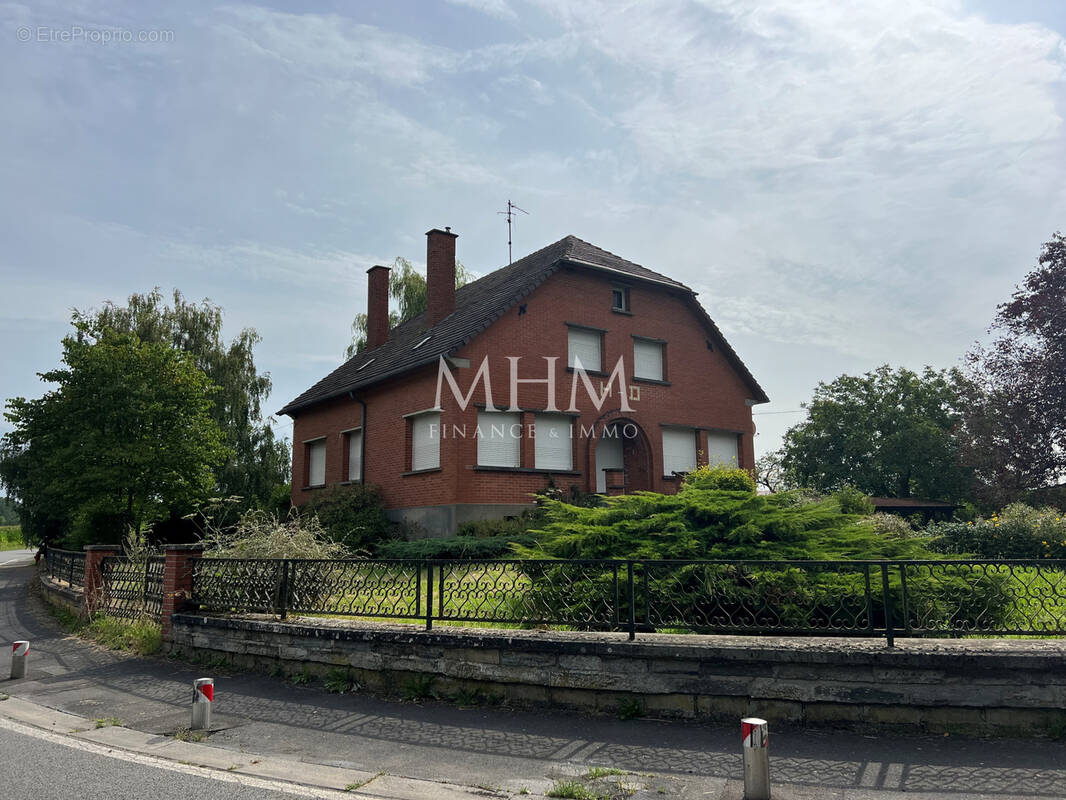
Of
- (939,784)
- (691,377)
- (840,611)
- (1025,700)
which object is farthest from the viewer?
(691,377)

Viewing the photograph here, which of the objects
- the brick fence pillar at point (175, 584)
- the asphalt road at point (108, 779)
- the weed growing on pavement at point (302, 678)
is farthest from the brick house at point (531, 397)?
the asphalt road at point (108, 779)

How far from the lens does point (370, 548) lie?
1789 centimetres

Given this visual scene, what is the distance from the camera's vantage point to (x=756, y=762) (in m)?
4.67

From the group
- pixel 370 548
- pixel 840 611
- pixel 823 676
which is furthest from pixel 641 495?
pixel 370 548

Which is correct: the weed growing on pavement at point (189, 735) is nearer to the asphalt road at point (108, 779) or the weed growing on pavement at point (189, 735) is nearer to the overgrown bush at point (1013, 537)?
the asphalt road at point (108, 779)

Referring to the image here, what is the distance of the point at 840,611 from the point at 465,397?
1199 centimetres

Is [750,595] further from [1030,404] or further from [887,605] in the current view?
[1030,404]

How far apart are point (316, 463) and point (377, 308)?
5.74 meters

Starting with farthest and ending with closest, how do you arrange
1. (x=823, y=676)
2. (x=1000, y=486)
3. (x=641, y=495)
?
(x=1000, y=486) → (x=641, y=495) → (x=823, y=676)

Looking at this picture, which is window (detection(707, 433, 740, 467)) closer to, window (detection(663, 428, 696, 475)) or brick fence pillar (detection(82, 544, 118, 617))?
window (detection(663, 428, 696, 475))

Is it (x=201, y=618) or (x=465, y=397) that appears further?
(x=465, y=397)

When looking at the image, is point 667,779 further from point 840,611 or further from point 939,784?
point 840,611

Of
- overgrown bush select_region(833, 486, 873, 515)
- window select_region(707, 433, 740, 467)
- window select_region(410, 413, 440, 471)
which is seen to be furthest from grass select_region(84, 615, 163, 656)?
overgrown bush select_region(833, 486, 873, 515)

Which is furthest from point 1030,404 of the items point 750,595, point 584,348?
point 750,595
